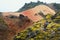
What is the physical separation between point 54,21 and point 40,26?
9.70ft

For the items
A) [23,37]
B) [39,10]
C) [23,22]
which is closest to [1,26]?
[23,22]

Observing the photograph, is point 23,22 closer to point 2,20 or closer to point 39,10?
point 2,20

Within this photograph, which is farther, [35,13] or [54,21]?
[35,13]

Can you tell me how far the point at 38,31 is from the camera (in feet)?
117

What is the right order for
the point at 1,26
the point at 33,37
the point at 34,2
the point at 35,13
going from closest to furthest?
1. the point at 33,37
2. the point at 1,26
3. the point at 35,13
4. the point at 34,2

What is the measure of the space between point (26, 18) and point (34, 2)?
27.5m

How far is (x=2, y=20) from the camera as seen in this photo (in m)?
45.8

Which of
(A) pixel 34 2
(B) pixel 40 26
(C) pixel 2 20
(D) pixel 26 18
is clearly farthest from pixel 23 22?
(A) pixel 34 2

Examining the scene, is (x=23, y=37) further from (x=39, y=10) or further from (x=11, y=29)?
(x=39, y=10)

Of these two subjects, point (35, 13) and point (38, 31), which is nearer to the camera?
point (38, 31)

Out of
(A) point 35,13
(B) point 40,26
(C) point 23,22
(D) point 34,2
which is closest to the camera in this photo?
(B) point 40,26

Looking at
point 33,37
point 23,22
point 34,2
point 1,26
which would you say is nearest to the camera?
point 33,37

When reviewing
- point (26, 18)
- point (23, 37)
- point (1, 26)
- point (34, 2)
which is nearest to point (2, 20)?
point (1, 26)

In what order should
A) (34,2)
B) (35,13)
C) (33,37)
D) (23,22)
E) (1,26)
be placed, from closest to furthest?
(33,37)
(1,26)
(23,22)
(35,13)
(34,2)
